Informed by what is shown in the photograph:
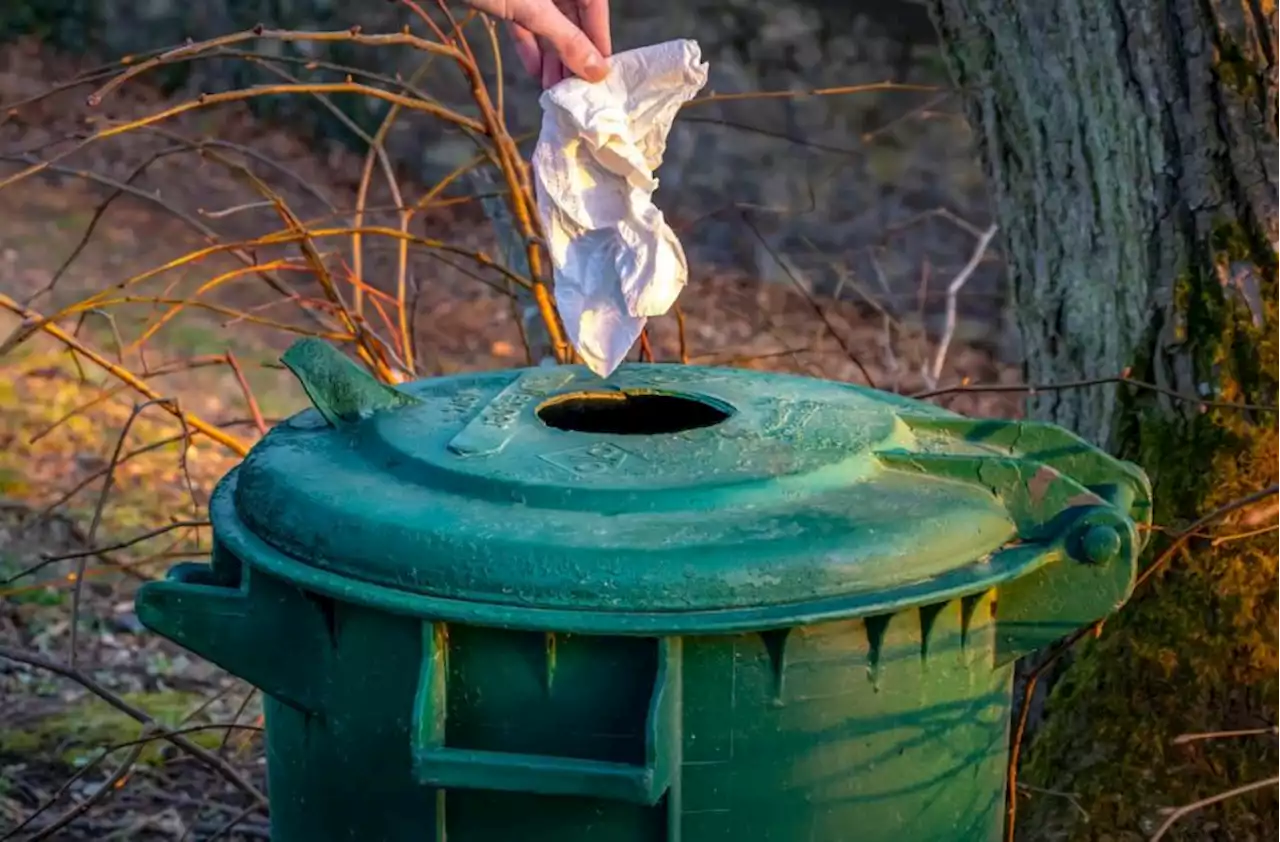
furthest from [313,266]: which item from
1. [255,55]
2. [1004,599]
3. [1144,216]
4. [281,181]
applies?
[281,181]

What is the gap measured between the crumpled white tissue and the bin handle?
0.61m

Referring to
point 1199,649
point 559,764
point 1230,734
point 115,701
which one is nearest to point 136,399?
point 115,701

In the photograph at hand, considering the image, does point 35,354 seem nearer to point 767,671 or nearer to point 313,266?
point 313,266

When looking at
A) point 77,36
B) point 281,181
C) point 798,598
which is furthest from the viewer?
point 77,36

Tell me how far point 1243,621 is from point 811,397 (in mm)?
946

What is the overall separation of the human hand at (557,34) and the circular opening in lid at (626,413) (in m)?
0.44

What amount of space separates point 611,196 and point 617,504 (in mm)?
612

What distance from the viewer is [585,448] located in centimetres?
184

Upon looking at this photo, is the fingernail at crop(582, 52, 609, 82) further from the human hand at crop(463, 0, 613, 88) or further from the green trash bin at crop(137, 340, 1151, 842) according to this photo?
the green trash bin at crop(137, 340, 1151, 842)

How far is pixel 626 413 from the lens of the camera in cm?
222

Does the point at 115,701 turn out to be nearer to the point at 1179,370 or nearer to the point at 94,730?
the point at 94,730

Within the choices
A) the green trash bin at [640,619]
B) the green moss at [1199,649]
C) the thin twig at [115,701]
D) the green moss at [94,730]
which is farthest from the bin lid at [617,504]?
the green moss at [94,730]

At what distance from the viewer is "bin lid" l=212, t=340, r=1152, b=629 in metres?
1.60

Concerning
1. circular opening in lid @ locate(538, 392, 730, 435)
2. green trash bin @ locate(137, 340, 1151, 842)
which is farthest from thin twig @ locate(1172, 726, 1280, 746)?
circular opening in lid @ locate(538, 392, 730, 435)
